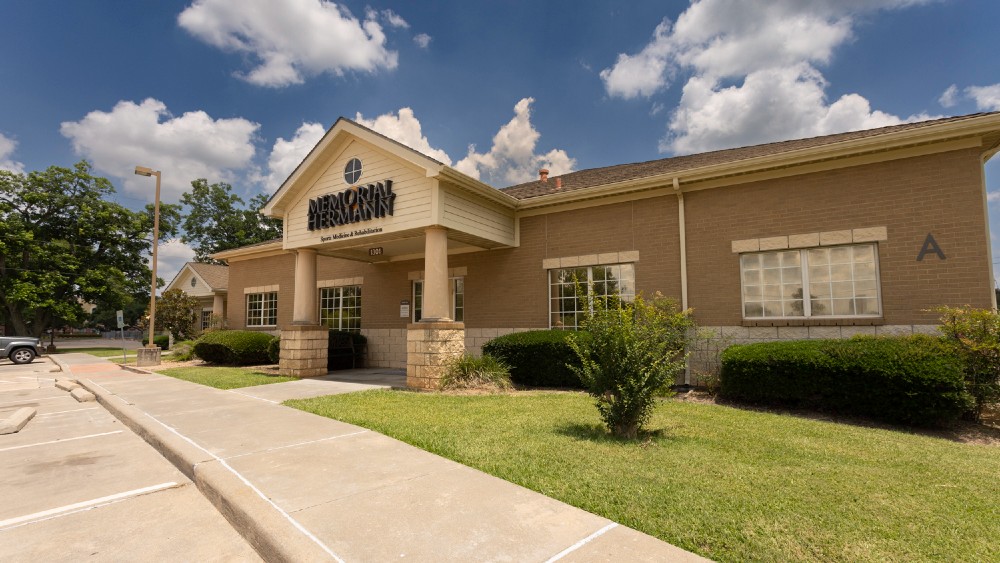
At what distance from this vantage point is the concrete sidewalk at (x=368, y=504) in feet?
10.0

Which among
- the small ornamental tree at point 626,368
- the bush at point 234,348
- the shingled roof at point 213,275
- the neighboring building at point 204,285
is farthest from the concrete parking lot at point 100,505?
the shingled roof at point 213,275

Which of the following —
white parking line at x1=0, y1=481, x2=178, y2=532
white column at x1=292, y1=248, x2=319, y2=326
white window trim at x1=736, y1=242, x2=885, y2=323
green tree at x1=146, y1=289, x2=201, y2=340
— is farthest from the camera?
green tree at x1=146, y1=289, x2=201, y2=340

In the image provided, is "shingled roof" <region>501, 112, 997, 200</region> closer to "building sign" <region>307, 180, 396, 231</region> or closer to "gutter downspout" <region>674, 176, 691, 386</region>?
"gutter downspout" <region>674, 176, 691, 386</region>

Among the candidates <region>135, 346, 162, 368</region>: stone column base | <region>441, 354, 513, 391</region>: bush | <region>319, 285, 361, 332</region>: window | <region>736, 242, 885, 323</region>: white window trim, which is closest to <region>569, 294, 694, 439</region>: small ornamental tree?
<region>441, 354, 513, 391</region>: bush

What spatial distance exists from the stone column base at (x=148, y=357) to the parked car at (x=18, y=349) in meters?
9.78

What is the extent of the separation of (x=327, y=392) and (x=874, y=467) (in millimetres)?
9310

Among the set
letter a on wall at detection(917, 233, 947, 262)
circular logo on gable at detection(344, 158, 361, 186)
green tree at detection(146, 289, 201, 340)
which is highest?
circular logo on gable at detection(344, 158, 361, 186)

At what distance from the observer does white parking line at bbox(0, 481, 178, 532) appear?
12.8 feet

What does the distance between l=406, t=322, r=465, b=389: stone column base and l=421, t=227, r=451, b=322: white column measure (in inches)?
11.3

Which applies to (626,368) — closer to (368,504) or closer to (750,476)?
(750,476)

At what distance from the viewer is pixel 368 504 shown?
383 cm

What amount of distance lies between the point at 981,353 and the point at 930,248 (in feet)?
7.68

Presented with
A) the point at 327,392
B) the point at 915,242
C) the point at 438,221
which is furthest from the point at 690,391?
the point at 327,392

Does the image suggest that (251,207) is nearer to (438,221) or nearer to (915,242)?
(438,221)
